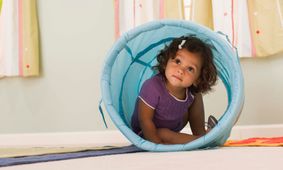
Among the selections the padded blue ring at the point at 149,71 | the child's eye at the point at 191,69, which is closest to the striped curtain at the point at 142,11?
the padded blue ring at the point at 149,71

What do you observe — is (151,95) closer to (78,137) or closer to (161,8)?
(161,8)

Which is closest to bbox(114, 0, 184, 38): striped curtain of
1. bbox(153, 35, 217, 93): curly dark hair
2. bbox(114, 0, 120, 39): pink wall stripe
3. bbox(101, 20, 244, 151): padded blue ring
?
bbox(114, 0, 120, 39): pink wall stripe

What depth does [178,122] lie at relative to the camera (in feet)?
4.97

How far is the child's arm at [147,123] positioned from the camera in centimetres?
140

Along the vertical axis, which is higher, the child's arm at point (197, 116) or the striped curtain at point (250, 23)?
the striped curtain at point (250, 23)

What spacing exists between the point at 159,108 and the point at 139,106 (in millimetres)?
66

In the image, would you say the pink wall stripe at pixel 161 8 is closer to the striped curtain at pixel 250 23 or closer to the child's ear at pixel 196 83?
the striped curtain at pixel 250 23

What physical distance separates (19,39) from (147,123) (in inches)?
43.0

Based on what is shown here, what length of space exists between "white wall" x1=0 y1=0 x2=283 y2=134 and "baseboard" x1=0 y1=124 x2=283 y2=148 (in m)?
0.04

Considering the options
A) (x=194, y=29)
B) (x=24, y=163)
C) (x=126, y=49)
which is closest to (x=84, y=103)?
(x=126, y=49)

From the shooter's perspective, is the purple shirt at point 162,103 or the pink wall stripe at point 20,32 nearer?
the purple shirt at point 162,103

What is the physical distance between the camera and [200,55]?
1.43 meters

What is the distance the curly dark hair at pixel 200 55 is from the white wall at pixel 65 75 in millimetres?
703

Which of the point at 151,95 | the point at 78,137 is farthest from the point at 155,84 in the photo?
the point at 78,137
